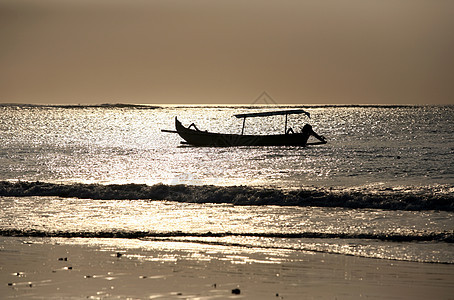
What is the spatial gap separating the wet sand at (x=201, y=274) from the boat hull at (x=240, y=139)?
46.8 meters

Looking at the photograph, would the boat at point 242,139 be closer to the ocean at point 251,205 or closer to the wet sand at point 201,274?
the ocean at point 251,205

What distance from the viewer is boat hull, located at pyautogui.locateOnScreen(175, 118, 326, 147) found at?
64.4 m

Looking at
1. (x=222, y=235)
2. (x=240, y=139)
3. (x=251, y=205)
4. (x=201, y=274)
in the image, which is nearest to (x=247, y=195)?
(x=251, y=205)

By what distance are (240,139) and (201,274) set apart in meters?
56.2

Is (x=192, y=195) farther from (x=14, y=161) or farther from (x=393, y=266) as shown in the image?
(x=14, y=161)

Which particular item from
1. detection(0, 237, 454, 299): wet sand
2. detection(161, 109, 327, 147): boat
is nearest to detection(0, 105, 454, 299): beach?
detection(0, 237, 454, 299): wet sand

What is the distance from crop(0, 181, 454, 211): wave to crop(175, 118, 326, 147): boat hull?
31208 mm

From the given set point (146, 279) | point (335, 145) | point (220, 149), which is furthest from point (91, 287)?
point (335, 145)

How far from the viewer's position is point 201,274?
14273mm

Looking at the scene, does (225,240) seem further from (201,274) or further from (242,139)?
(242,139)

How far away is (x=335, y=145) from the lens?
8031 centimetres

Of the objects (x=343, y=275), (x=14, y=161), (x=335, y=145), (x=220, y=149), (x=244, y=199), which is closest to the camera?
(x=343, y=275)

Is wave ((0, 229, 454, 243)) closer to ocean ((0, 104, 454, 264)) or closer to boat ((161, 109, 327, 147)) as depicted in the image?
ocean ((0, 104, 454, 264))

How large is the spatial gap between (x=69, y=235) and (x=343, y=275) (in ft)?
28.2
